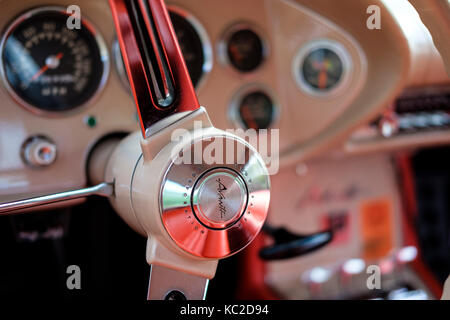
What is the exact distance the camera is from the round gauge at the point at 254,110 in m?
1.45

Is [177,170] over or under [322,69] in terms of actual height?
under

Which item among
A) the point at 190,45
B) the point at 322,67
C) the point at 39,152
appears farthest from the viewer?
the point at 322,67

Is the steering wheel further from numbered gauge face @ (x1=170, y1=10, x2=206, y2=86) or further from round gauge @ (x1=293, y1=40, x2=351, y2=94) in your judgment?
round gauge @ (x1=293, y1=40, x2=351, y2=94)

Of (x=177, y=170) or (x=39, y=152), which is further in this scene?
(x=39, y=152)

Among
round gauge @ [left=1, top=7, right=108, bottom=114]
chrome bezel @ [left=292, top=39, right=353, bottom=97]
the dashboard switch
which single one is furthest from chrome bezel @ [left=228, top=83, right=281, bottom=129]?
the dashboard switch

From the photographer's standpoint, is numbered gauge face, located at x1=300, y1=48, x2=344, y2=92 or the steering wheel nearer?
the steering wheel

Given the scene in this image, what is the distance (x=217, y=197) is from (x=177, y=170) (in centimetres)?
7

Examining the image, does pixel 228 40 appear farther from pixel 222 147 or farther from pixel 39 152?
pixel 222 147

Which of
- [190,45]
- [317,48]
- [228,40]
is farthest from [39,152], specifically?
[317,48]

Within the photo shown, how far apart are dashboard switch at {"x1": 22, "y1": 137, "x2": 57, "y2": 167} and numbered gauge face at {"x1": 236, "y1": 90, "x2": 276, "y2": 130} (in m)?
0.56

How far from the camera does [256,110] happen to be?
1492mm

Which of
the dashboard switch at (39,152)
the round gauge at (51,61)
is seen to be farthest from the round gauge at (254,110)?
the dashboard switch at (39,152)

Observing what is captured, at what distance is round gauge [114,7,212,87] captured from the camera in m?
1.32
